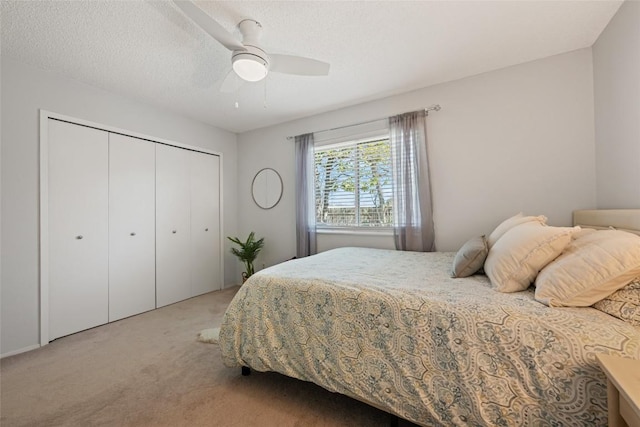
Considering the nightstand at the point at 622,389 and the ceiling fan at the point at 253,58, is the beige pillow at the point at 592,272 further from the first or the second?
the ceiling fan at the point at 253,58

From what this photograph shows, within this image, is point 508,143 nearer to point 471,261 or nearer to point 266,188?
point 471,261

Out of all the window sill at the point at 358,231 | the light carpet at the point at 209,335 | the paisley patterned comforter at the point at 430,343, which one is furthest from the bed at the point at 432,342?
the window sill at the point at 358,231

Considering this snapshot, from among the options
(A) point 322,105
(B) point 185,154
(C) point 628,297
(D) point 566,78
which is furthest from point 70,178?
(D) point 566,78

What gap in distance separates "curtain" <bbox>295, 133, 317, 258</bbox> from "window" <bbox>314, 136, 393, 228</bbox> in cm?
9

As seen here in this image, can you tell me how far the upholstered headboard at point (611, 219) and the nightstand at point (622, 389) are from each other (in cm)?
102

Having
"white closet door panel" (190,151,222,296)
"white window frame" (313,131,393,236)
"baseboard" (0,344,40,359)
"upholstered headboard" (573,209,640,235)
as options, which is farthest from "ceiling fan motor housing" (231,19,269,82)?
"baseboard" (0,344,40,359)

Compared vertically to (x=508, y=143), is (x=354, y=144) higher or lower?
higher

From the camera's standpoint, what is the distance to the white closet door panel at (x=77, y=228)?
2.38 metres

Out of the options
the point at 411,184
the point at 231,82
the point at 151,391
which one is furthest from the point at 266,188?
the point at 151,391

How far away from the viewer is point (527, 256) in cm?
128

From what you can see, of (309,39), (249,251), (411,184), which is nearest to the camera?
(309,39)

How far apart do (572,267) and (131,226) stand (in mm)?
Answer: 3759

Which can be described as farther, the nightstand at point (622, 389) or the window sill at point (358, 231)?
the window sill at point (358, 231)

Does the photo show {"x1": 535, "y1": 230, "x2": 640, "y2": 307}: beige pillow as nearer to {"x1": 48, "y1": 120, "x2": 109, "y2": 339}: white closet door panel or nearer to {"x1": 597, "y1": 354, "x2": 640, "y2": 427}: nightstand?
{"x1": 597, "y1": 354, "x2": 640, "y2": 427}: nightstand
